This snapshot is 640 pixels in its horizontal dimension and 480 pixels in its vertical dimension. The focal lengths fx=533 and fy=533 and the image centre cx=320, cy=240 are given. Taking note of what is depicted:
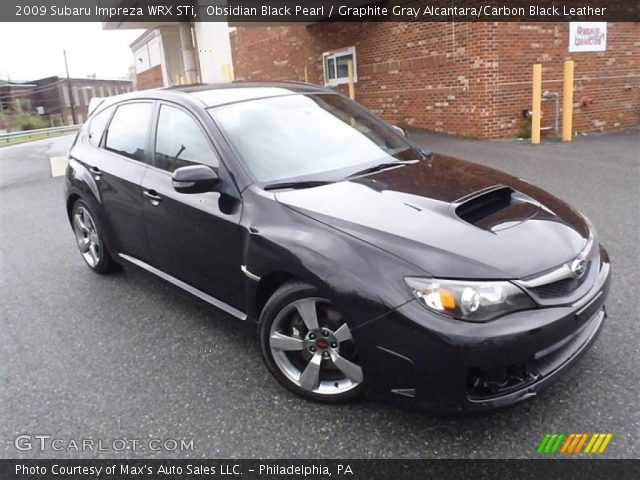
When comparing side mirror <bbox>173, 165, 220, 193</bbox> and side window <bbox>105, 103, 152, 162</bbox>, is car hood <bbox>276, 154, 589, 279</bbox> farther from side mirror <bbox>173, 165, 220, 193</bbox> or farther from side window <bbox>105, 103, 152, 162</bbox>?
side window <bbox>105, 103, 152, 162</bbox>

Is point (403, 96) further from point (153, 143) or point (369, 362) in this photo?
point (369, 362)

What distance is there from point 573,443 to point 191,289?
2.33 metres

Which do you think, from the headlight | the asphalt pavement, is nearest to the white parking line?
the asphalt pavement

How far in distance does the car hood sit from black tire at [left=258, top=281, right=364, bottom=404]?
37 centimetres

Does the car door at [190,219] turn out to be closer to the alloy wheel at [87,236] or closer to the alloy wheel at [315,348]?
the alloy wheel at [315,348]

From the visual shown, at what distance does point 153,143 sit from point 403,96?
10137 millimetres

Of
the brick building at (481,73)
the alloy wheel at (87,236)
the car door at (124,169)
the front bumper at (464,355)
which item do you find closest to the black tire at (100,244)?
the alloy wheel at (87,236)

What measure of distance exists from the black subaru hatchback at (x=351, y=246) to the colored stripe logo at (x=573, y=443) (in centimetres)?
31

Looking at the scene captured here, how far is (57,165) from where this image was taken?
1332cm

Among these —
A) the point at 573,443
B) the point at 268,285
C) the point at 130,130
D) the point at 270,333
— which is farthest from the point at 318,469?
the point at 130,130

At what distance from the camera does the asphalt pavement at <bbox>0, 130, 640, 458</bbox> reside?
2.53m

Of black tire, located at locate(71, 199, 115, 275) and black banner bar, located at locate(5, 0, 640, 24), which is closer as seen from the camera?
black tire, located at locate(71, 199, 115, 275)

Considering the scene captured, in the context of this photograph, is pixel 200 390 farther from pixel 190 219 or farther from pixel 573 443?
pixel 573 443

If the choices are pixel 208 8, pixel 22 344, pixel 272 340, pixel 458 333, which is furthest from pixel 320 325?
pixel 208 8
